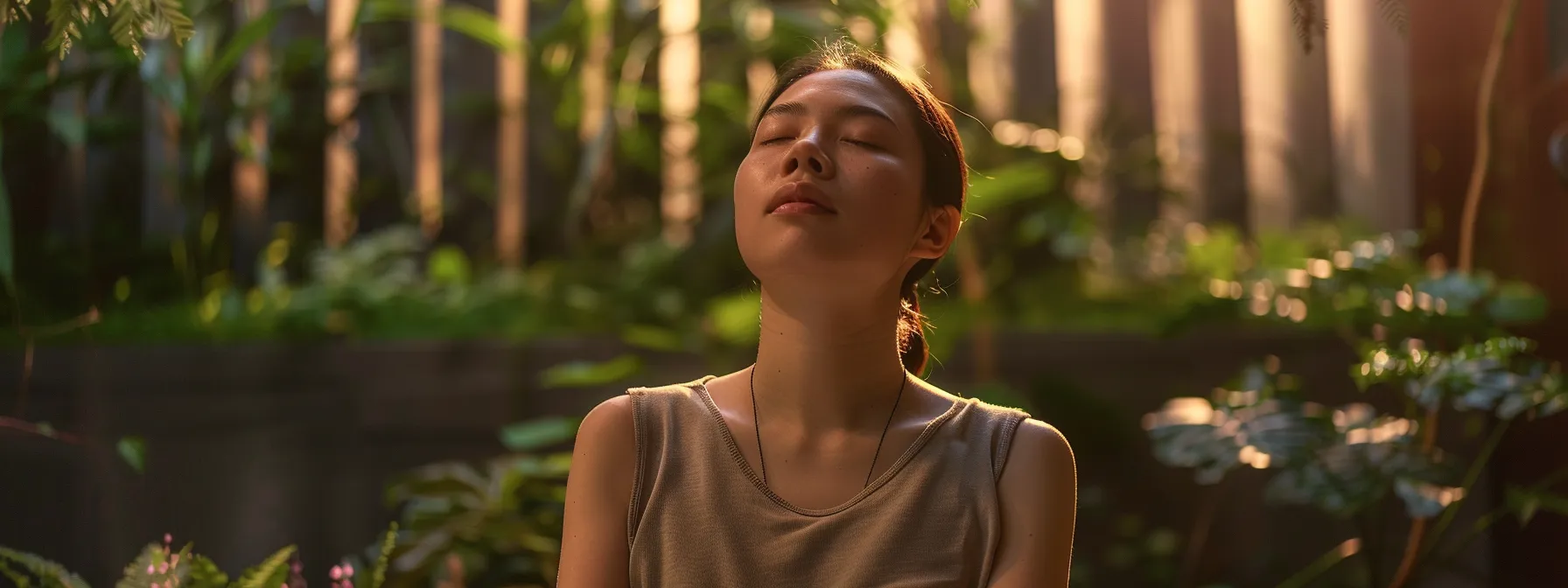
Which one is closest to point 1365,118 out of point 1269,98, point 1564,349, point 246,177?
point 1269,98

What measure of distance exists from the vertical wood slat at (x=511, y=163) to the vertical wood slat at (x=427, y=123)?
129 mm

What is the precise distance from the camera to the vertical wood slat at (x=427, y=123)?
2.76 metres

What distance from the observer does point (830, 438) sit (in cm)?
98

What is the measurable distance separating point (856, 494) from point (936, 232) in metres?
0.22

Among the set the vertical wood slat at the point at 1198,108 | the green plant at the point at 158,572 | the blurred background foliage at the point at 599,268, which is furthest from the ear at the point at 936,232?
the vertical wood slat at the point at 1198,108

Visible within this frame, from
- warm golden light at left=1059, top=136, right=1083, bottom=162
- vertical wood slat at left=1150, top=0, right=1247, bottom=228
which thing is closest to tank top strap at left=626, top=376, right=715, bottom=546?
warm golden light at left=1059, top=136, right=1083, bottom=162

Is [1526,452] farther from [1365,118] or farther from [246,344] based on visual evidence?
[246,344]

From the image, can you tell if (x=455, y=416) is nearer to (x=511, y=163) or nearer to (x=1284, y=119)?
(x=511, y=163)

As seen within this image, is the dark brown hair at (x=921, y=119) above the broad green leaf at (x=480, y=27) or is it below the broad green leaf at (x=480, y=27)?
below

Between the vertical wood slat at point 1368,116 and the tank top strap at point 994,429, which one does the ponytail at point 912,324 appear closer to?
the tank top strap at point 994,429

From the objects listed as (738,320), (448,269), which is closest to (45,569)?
(738,320)

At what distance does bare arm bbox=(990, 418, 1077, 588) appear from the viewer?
0.92 m

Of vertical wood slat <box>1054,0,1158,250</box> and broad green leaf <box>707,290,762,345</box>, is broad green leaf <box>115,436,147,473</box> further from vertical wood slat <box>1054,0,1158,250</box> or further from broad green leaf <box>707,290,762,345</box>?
vertical wood slat <box>1054,0,1158,250</box>

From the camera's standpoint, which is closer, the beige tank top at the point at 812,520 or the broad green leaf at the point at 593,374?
the beige tank top at the point at 812,520
